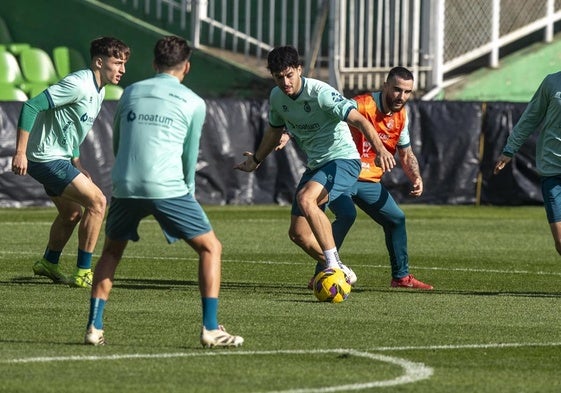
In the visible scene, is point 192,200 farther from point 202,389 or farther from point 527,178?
point 527,178

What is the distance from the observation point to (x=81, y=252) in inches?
502

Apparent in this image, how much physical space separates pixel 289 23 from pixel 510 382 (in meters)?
22.7

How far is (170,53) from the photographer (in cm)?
902

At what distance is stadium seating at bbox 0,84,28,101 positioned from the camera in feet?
92.7

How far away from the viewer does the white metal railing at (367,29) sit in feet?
93.7

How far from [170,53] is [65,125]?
4.09m

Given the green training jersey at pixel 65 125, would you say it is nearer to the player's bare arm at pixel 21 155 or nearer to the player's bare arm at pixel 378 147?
the player's bare arm at pixel 21 155

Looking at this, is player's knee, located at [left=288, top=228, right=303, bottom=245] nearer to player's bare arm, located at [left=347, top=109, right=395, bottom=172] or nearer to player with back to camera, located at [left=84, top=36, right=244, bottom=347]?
player's bare arm, located at [left=347, top=109, right=395, bottom=172]

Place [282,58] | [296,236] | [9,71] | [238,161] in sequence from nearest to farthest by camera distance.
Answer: [282,58] → [296,236] → [238,161] → [9,71]

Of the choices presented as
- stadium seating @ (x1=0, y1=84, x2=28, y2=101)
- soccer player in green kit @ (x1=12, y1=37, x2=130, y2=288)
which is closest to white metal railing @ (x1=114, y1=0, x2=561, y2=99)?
stadium seating @ (x1=0, y1=84, x2=28, y2=101)

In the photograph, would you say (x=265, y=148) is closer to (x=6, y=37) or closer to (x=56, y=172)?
(x=56, y=172)

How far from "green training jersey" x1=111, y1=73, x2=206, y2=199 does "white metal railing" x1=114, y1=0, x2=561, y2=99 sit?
19454 mm

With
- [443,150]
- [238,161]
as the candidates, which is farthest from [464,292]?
[443,150]

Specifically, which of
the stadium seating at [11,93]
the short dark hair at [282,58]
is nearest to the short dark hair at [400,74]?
the short dark hair at [282,58]
